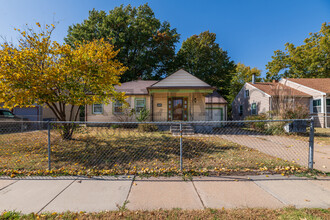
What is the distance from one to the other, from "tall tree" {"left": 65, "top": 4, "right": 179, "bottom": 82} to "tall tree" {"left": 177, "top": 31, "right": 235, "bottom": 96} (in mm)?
4193

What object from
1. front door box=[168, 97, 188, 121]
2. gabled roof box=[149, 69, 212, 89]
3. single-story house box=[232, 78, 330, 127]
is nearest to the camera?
gabled roof box=[149, 69, 212, 89]

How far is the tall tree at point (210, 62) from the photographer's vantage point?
26.1 meters

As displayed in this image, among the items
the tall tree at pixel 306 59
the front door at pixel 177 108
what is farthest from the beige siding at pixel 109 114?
the tall tree at pixel 306 59

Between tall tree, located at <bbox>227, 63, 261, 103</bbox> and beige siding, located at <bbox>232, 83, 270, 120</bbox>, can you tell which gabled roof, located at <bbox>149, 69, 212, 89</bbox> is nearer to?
beige siding, located at <bbox>232, 83, 270, 120</bbox>

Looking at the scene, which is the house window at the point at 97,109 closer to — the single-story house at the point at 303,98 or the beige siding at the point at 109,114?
the beige siding at the point at 109,114

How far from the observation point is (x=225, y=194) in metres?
2.79

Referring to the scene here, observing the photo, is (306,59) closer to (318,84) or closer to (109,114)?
(318,84)

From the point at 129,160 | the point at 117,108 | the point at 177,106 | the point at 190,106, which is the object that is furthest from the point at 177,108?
the point at 129,160

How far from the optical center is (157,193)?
2.83 m

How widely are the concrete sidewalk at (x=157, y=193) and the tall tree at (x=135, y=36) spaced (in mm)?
20533

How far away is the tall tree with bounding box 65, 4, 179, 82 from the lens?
71.6ft

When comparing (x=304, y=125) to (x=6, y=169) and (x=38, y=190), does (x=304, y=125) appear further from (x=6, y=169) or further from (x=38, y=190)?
(x=6, y=169)

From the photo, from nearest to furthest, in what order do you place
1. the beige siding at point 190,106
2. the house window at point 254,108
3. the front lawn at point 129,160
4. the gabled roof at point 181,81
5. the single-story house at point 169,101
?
the front lawn at point 129,160
the single-story house at point 169,101
the gabled roof at point 181,81
the beige siding at point 190,106
the house window at point 254,108

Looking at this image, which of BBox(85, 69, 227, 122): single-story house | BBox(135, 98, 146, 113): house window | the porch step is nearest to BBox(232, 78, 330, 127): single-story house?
BBox(85, 69, 227, 122): single-story house
